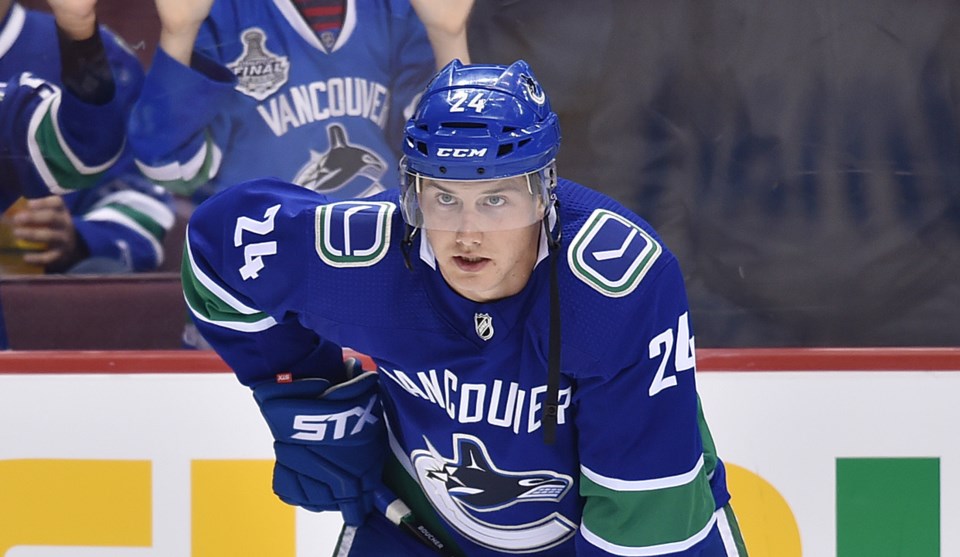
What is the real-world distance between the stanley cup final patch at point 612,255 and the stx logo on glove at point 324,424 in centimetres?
48

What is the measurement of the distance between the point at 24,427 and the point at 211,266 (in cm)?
70

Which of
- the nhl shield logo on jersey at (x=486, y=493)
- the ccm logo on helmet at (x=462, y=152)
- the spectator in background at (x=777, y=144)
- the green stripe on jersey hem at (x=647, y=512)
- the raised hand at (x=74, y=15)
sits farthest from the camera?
the raised hand at (x=74, y=15)

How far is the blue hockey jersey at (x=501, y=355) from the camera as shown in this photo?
140 centimetres

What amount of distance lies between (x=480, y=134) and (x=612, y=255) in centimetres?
21

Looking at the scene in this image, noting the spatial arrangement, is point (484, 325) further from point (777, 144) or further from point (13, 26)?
point (13, 26)

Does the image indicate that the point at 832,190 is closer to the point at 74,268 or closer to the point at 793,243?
the point at 793,243

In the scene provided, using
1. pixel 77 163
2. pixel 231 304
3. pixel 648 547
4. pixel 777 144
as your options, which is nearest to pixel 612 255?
pixel 648 547

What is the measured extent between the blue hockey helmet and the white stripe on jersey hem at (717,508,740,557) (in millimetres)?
522

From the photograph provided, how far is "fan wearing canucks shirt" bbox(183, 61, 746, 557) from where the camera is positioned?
138 cm

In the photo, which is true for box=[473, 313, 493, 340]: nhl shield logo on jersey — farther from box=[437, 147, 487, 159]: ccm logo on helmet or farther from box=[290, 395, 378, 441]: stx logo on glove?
box=[290, 395, 378, 441]: stx logo on glove

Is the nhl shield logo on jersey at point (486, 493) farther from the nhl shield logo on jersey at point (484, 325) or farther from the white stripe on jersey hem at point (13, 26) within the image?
the white stripe on jersey hem at point (13, 26)

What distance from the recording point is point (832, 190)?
224 cm

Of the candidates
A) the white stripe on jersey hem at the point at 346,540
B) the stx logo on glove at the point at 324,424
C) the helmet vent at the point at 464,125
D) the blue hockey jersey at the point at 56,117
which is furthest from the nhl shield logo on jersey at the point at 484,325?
the blue hockey jersey at the point at 56,117

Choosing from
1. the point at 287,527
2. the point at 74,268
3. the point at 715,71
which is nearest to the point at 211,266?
the point at 287,527
